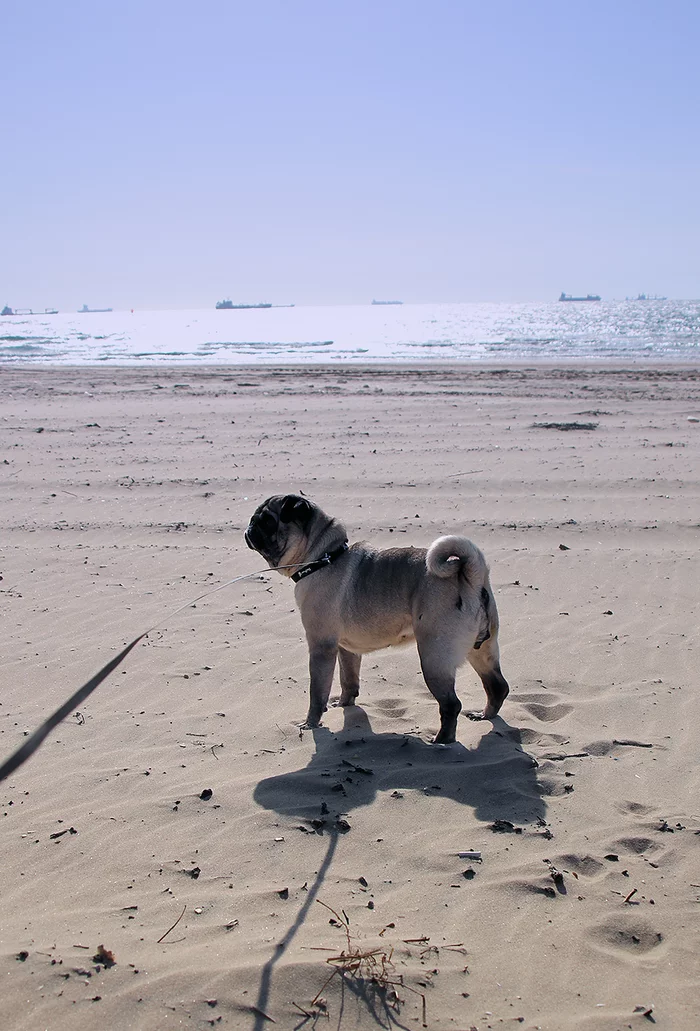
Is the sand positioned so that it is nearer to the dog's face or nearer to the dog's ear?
the dog's face

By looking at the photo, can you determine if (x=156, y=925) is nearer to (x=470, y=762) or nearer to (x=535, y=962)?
(x=535, y=962)

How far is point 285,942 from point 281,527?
123 inches

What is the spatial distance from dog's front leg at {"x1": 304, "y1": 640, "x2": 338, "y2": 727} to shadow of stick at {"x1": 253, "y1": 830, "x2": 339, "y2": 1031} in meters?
1.51

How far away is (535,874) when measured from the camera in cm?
413

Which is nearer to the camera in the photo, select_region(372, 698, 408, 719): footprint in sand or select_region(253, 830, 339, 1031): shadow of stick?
select_region(253, 830, 339, 1031): shadow of stick

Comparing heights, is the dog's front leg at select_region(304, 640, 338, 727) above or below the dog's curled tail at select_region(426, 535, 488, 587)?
below

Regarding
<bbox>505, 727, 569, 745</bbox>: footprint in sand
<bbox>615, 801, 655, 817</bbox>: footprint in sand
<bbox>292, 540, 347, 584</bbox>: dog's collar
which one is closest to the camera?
<bbox>615, 801, 655, 817</bbox>: footprint in sand

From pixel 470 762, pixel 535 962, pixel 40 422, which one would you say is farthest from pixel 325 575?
pixel 40 422

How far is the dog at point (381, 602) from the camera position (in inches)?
220

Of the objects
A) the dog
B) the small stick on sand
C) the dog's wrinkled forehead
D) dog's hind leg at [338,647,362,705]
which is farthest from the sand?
the dog's wrinkled forehead

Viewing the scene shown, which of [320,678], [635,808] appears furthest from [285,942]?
[320,678]

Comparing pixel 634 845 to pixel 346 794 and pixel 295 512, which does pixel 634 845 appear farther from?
pixel 295 512

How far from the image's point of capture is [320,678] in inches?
236

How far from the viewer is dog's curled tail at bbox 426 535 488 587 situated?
5.46 meters
